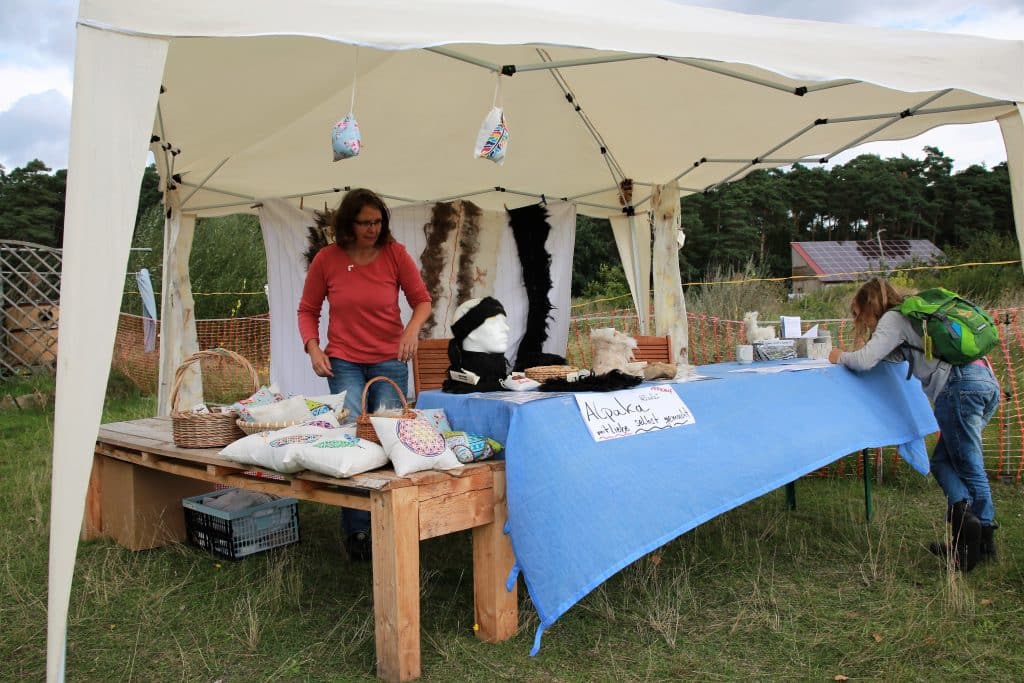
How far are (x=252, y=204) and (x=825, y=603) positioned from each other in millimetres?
4312

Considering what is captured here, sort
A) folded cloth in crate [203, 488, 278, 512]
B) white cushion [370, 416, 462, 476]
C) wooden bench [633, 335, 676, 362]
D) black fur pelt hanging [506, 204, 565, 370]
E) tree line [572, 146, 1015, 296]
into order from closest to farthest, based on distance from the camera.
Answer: white cushion [370, 416, 462, 476], folded cloth in crate [203, 488, 278, 512], wooden bench [633, 335, 676, 362], black fur pelt hanging [506, 204, 565, 370], tree line [572, 146, 1015, 296]

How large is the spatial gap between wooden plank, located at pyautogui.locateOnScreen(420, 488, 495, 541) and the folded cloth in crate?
144 cm

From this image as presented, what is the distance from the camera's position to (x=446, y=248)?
574cm

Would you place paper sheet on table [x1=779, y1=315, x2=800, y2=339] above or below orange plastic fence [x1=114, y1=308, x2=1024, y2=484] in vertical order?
above

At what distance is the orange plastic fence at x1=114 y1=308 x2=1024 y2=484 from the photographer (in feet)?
14.7

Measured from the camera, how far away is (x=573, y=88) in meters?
4.31

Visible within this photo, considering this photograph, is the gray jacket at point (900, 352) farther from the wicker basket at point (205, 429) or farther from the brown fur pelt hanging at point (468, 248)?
the brown fur pelt hanging at point (468, 248)

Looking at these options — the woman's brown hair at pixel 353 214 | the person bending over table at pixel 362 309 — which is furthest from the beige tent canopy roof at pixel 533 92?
the person bending over table at pixel 362 309

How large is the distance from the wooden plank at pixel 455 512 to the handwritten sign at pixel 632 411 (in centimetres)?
38

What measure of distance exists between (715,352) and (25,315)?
8205mm

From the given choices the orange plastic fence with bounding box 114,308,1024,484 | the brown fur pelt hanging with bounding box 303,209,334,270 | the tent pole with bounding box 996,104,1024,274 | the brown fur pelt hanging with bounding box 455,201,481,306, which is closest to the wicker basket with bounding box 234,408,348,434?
the tent pole with bounding box 996,104,1024,274

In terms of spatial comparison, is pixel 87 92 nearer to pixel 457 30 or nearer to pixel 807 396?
pixel 457 30

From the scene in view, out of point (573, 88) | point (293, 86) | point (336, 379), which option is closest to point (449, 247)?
point (573, 88)

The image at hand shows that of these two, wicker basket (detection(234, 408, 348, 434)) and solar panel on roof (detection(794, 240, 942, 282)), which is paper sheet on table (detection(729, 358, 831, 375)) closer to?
wicker basket (detection(234, 408, 348, 434))
